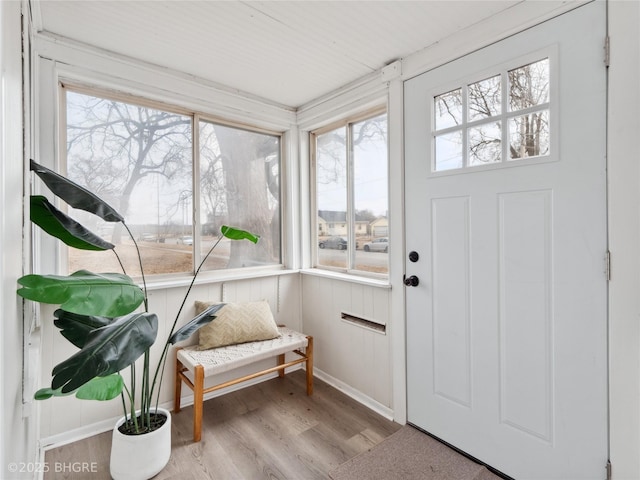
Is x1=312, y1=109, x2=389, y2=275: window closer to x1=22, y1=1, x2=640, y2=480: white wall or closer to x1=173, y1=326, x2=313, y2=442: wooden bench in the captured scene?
x1=22, y1=1, x2=640, y2=480: white wall

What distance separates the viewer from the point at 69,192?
1323mm

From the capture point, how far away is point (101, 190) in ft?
7.06

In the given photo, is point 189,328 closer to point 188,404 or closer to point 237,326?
point 237,326

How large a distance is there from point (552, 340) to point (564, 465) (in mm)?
558

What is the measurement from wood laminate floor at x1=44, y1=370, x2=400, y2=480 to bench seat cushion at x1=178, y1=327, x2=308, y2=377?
39cm

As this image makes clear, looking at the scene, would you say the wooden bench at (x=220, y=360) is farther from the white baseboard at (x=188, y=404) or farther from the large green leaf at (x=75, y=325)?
the large green leaf at (x=75, y=325)

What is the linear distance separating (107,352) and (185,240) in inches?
57.0

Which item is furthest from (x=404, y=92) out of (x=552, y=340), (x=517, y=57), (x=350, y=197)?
(x=552, y=340)

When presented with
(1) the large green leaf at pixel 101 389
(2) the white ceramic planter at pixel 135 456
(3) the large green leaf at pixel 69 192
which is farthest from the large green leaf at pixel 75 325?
(2) the white ceramic planter at pixel 135 456

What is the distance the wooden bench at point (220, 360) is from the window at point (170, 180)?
664 mm

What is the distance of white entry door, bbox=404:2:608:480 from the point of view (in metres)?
1.41

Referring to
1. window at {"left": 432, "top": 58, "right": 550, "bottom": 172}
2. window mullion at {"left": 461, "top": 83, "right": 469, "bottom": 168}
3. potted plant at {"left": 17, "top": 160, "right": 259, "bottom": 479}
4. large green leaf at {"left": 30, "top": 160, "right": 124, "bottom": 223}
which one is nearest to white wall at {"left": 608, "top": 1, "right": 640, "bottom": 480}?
window at {"left": 432, "top": 58, "right": 550, "bottom": 172}

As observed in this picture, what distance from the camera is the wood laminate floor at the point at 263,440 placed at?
5.74ft

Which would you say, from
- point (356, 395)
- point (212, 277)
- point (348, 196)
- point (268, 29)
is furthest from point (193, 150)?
point (356, 395)
